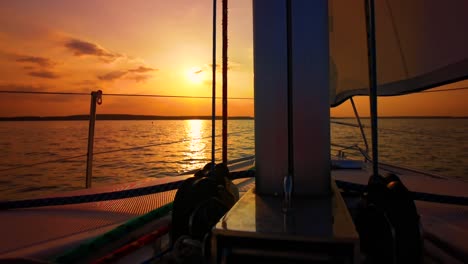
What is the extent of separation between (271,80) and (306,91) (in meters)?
0.10

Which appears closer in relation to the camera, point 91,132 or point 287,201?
point 287,201

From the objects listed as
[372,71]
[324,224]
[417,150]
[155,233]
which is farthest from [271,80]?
[417,150]

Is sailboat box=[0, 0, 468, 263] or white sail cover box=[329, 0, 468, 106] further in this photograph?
white sail cover box=[329, 0, 468, 106]

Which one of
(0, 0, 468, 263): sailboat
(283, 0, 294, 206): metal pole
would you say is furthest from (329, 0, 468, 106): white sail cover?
(283, 0, 294, 206): metal pole

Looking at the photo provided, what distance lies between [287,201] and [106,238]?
621 mm

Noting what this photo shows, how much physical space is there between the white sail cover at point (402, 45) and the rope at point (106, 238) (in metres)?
1.44

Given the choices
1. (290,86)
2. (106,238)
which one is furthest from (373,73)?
(106,238)

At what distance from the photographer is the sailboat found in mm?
567

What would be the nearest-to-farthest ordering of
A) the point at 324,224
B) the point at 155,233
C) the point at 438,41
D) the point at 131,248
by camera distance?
the point at 324,224
the point at 131,248
the point at 155,233
the point at 438,41

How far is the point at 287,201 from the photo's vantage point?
0.70m

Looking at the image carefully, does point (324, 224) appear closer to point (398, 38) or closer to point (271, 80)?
point (271, 80)

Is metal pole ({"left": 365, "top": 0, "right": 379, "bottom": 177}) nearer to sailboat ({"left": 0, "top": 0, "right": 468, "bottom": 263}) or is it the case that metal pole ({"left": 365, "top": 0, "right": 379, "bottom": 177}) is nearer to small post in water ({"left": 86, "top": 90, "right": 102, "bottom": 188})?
sailboat ({"left": 0, "top": 0, "right": 468, "bottom": 263})

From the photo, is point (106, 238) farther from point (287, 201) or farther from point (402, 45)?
point (402, 45)

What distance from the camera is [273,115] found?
0.88 meters
